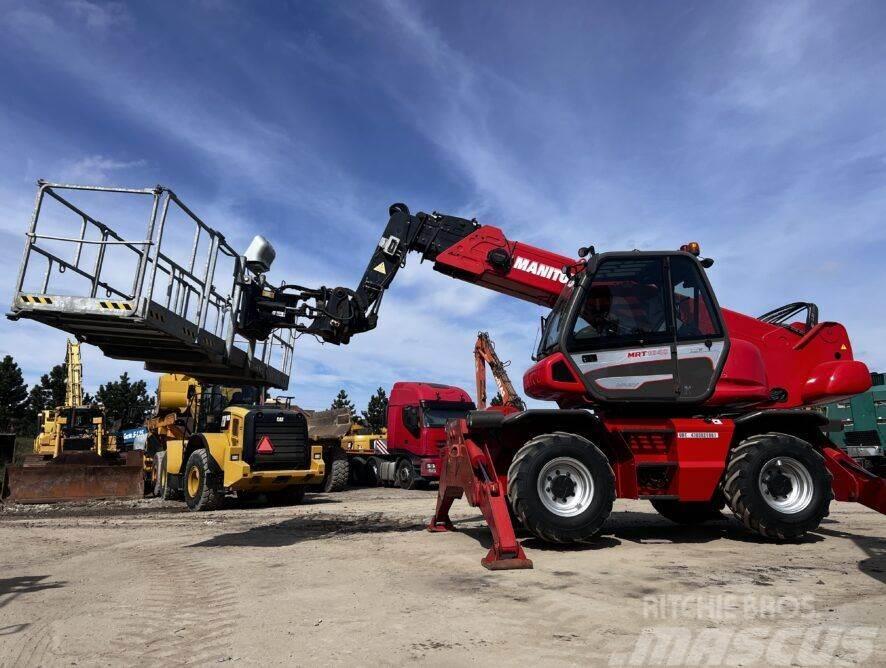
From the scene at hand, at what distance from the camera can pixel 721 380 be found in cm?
742

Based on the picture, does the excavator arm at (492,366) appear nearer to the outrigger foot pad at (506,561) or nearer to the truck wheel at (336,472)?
the truck wheel at (336,472)

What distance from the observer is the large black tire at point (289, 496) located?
559 inches

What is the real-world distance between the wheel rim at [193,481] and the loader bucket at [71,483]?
11.5 feet

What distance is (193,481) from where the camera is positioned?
43.0 ft

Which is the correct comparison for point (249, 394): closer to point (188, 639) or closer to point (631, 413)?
point (631, 413)

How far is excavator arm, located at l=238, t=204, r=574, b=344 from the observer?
27.8ft

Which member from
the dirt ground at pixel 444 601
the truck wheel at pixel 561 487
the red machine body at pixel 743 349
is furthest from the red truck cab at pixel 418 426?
the truck wheel at pixel 561 487

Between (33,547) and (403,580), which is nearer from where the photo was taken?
(403,580)

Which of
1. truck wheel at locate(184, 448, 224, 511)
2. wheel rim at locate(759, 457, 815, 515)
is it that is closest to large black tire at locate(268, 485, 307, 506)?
truck wheel at locate(184, 448, 224, 511)

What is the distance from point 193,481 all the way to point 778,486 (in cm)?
1087

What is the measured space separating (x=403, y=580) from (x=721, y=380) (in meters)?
4.42

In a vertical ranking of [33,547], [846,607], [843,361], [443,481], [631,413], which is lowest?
[33,547]

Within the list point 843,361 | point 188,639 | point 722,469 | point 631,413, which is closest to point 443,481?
point 631,413

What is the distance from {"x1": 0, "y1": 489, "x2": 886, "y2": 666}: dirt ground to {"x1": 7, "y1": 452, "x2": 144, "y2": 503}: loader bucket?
22.5 ft
